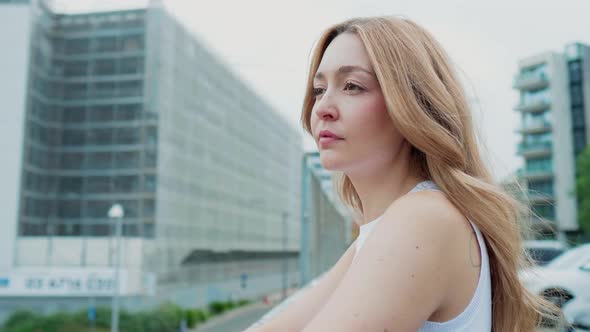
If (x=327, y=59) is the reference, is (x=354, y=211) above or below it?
below

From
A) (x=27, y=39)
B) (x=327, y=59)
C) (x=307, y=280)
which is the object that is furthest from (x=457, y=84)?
(x=27, y=39)

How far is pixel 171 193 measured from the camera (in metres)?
24.4

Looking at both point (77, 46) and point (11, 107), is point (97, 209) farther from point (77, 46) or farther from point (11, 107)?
point (77, 46)

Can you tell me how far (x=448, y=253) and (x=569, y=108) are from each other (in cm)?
3676

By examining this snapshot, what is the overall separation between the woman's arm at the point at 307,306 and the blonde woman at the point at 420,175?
243 mm

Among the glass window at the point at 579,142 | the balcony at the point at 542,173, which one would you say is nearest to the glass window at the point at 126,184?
the balcony at the point at 542,173

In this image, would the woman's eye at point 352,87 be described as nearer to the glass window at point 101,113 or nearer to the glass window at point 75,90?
the glass window at point 101,113

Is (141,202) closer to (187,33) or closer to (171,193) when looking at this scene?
(171,193)

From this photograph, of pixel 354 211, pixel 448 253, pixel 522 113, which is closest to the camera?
pixel 448 253

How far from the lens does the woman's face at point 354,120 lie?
2.45 feet

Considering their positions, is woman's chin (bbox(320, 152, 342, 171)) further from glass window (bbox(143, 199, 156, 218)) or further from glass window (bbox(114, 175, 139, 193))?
glass window (bbox(114, 175, 139, 193))

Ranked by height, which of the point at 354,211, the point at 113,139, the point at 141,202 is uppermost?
the point at 113,139

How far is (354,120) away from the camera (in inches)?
29.4

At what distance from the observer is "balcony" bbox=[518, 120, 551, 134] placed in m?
33.9
